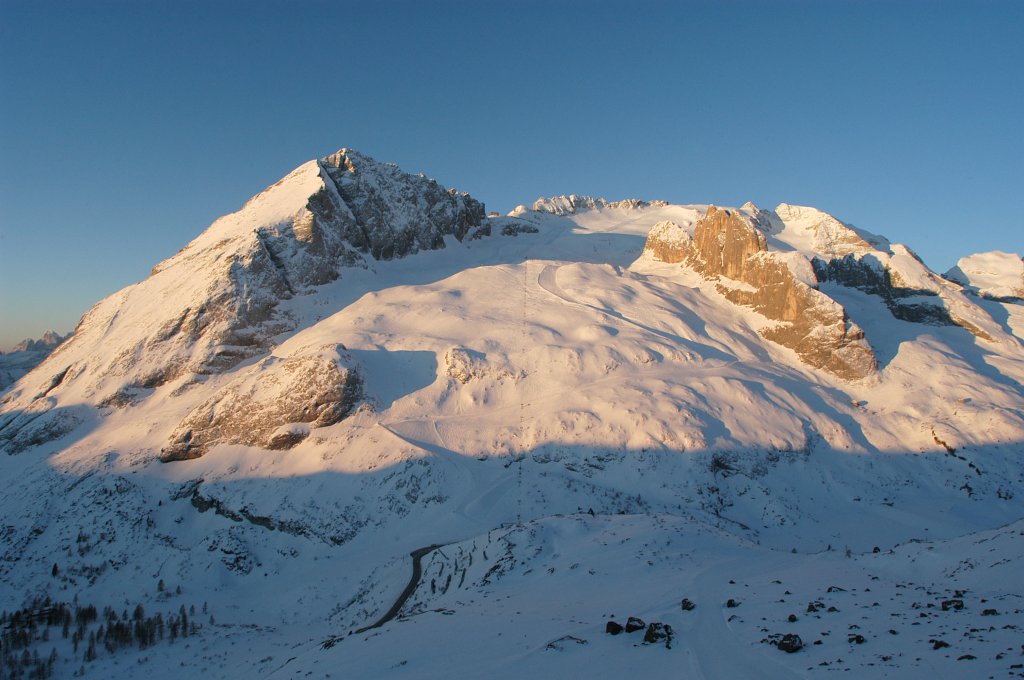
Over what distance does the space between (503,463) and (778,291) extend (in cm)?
4132

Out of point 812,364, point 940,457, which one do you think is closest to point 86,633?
point 940,457

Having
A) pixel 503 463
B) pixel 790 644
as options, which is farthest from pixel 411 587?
pixel 790 644

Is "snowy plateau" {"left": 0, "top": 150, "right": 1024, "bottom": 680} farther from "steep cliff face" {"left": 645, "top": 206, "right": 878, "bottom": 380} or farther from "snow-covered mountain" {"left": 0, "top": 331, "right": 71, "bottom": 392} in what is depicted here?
"snow-covered mountain" {"left": 0, "top": 331, "right": 71, "bottom": 392}

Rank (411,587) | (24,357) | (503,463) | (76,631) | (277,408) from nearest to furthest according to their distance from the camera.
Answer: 1. (76,631)
2. (411,587)
3. (503,463)
4. (277,408)
5. (24,357)

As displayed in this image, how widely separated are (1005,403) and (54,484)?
260ft

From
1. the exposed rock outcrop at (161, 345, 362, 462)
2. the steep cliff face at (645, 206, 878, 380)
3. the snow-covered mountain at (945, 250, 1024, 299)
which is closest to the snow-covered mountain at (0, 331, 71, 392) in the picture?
the exposed rock outcrop at (161, 345, 362, 462)

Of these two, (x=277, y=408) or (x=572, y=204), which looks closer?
(x=277, y=408)

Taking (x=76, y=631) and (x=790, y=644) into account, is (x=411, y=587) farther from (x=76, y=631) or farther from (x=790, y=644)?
(x=790, y=644)

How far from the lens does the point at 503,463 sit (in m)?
41.2

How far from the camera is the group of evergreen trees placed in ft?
65.1

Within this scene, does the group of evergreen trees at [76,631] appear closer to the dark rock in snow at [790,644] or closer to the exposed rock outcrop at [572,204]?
the dark rock in snow at [790,644]

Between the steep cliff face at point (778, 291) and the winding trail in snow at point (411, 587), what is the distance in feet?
150

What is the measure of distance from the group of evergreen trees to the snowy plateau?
194mm

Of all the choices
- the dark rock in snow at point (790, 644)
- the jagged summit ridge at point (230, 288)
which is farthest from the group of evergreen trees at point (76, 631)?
the jagged summit ridge at point (230, 288)
